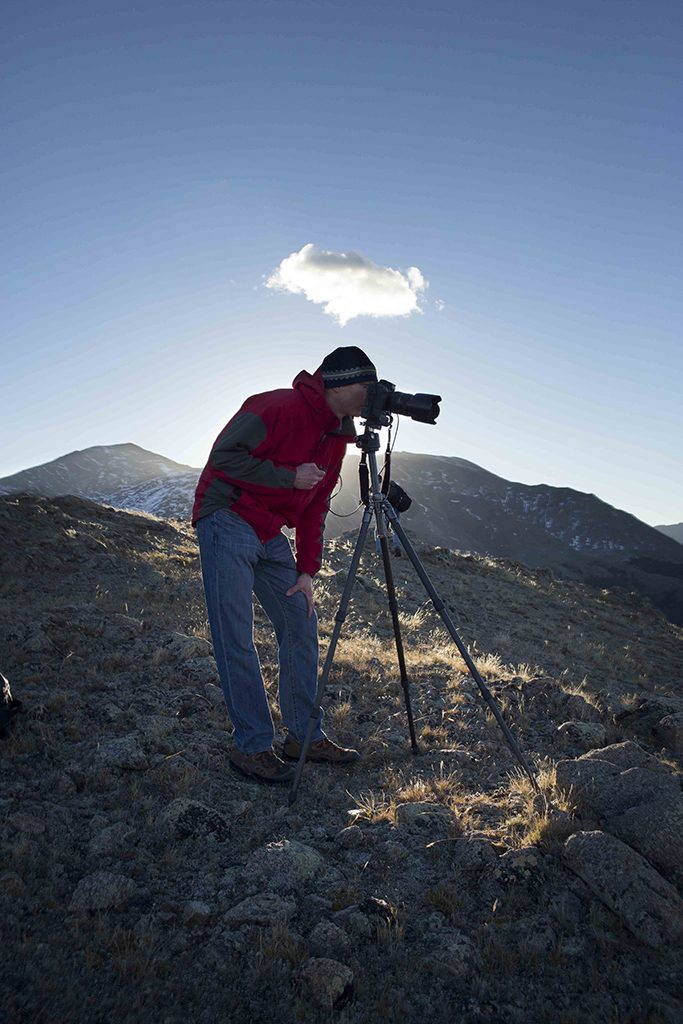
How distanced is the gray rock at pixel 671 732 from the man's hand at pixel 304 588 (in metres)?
3.26

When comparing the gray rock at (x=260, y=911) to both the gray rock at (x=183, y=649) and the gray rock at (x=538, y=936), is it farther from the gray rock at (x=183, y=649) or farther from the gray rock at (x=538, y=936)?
the gray rock at (x=183, y=649)

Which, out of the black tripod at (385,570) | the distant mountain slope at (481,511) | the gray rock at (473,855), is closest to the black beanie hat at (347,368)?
the black tripod at (385,570)

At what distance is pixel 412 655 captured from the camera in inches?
285

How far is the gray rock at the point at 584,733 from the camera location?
15.2 ft

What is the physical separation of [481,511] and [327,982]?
84986 millimetres

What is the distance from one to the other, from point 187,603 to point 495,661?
4.80 m

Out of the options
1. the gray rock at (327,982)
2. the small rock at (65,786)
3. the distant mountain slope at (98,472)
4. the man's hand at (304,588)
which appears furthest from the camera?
the distant mountain slope at (98,472)

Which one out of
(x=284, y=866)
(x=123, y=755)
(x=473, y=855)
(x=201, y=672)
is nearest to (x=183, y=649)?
(x=201, y=672)

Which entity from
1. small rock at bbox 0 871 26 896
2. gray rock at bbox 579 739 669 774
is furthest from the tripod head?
small rock at bbox 0 871 26 896

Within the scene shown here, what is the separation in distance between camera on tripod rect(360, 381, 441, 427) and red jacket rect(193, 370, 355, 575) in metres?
0.24

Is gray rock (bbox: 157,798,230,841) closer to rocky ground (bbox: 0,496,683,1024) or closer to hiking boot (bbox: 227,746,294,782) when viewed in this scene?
Answer: rocky ground (bbox: 0,496,683,1024)

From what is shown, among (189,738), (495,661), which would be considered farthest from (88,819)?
(495,661)

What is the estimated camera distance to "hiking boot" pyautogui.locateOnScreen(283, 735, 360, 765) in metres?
3.98

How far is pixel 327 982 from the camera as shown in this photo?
2.09m
